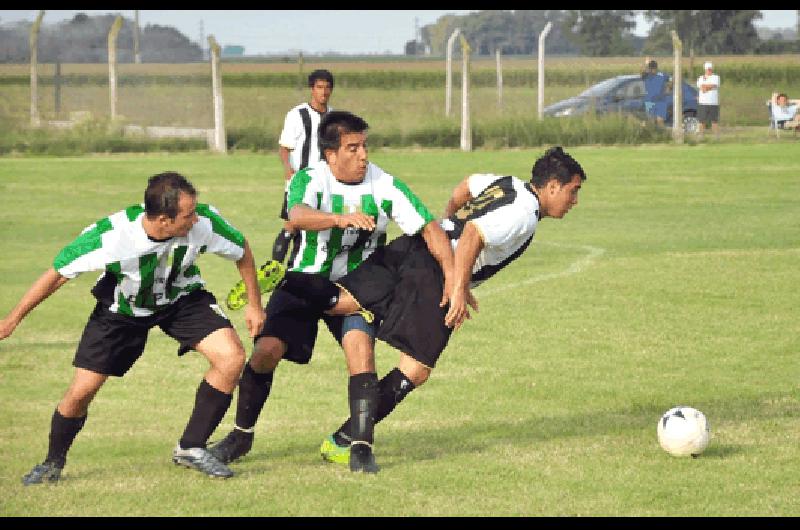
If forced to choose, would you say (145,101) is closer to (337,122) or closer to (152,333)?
(152,333)

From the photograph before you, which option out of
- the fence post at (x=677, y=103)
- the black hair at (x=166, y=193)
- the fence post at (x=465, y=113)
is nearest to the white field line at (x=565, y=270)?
the black hair at (x=166, y=193)

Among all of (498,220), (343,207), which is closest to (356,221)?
(343,207)

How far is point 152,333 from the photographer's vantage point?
38.3 ft

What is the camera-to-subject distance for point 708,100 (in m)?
32.9

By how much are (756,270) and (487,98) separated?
76.8ft

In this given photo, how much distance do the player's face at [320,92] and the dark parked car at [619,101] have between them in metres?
18.4

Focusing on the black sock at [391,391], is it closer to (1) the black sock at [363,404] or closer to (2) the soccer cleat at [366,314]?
(1) the black sock at [363,404]

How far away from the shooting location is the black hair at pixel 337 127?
7.46 meters

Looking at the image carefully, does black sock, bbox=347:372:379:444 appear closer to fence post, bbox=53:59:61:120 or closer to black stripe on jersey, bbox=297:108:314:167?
black stripe on jersey, bbox=297:108:314:167

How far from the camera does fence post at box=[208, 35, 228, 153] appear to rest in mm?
29141

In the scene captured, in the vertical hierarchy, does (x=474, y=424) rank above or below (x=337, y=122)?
below

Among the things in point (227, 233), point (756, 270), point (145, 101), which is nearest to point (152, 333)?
point (227, 233)

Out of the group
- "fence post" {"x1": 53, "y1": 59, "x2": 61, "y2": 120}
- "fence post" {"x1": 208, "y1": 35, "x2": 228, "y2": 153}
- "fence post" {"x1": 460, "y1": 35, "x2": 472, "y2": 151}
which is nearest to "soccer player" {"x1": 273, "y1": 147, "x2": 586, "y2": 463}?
"fence post" {"x1": 208, "y1": 35, "x2": 228, "y2": 153}

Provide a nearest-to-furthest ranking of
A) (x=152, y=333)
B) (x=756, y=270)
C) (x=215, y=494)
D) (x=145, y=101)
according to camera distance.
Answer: (x=215, y=494) < (x=152, y=333) < (x=756, y=270) < (x=145, y=101)
